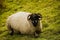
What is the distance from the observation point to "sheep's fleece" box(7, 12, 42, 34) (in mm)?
7723

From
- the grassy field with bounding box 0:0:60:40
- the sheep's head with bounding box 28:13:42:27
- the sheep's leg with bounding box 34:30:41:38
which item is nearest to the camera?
the sheep's head with bounding box 28:13:42:27

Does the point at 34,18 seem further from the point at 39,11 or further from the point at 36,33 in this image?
the point at 39,11

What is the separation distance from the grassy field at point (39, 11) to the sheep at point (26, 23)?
197mm

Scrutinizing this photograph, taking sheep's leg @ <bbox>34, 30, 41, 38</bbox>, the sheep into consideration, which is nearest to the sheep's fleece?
the sheep

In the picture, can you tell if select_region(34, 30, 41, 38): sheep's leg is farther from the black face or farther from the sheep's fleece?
the black face

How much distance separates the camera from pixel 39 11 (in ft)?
34.0

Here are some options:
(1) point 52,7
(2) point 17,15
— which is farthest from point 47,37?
(1) point 52,7

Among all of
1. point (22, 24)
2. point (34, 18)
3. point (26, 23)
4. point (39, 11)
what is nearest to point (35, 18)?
point (34, 18)

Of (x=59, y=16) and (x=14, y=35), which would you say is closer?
(x=14, y=35)

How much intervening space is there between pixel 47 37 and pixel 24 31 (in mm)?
841

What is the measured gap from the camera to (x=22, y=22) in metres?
7.91

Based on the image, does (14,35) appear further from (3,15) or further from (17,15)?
(3,15)

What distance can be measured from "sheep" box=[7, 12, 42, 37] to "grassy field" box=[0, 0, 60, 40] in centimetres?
20

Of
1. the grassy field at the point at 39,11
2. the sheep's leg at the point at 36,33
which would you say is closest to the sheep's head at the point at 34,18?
the sheep's leg at the point at 36,33
